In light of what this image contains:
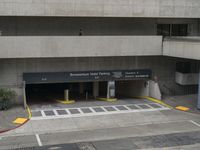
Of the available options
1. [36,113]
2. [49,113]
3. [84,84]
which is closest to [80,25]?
[84,84]

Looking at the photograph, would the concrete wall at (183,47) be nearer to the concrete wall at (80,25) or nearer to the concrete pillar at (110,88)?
the concrete wall at (80,25)

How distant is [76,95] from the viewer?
93.3ft

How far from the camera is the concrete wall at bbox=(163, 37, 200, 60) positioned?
21.3m

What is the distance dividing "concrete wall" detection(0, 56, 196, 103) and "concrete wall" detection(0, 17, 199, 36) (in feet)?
7.99

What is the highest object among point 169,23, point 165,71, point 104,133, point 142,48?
point 169,23

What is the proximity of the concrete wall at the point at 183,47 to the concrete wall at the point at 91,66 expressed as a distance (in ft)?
8.42

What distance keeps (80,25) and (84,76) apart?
426 cm

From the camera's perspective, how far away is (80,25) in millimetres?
25734

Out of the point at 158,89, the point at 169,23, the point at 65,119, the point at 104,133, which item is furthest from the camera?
the point at 169,23

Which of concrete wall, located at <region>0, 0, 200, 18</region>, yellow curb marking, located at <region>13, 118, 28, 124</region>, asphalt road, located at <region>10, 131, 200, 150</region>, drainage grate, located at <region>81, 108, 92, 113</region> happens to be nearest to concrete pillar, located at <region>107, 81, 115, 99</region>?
drainage grate, located at <region>81, 108, 92, 113</region>

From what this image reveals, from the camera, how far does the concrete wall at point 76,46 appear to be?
21.9 metres

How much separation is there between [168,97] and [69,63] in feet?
29.3

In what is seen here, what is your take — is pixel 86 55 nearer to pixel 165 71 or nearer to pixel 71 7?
pixel 71 7

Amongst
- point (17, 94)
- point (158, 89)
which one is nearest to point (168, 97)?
point (158, 89)
